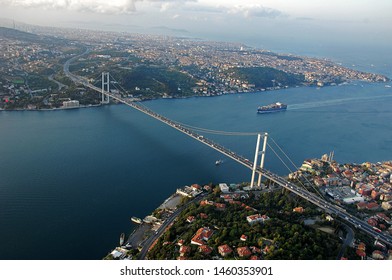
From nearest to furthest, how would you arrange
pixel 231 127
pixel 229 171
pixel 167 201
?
pixel 167 201, pixel 229 171, pixel 231 127

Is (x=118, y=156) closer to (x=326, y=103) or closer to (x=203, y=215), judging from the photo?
(x=203, y=215)

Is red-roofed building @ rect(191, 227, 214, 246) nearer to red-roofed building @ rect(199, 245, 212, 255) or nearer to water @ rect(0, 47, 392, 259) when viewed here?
red-roofed building @ rect(199, 245, 212, 255)

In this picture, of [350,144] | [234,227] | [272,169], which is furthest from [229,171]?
[350,144]

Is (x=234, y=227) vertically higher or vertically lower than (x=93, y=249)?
higher

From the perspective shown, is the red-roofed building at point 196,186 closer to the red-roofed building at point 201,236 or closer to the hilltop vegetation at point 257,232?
the hilltop vegetation at point 257,232

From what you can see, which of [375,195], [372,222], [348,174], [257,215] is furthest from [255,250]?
[348,174]

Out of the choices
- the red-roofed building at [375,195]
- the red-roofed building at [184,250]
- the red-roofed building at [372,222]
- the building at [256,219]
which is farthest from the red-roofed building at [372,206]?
the red-roofed building at [184,250]

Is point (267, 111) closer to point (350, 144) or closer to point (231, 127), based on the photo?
point (231, 127)
